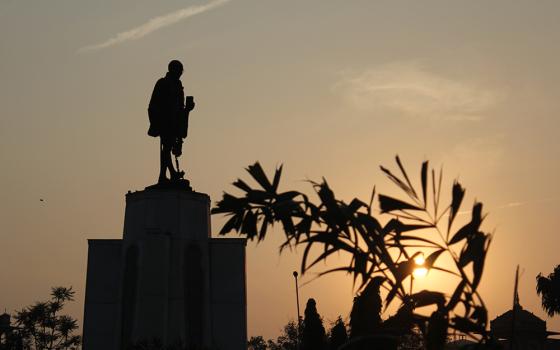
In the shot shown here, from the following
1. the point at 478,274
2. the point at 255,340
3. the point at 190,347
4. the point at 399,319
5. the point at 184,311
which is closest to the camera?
the point at 478,274

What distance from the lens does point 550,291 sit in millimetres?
88375

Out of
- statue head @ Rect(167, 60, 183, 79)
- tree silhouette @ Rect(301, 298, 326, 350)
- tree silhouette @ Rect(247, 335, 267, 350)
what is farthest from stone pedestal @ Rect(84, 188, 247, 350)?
tree silhouette @ Rect(247, 335, 267, 350)

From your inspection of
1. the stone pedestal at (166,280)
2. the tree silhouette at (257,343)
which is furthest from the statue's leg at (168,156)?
the tree silhouette at (257,343)

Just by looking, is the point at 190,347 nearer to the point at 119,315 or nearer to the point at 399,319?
the point at 119,315

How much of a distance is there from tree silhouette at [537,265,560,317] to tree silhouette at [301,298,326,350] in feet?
174

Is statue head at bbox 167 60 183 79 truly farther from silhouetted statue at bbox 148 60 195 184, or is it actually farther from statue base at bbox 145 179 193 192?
statue base at bbox 145 179 193 192

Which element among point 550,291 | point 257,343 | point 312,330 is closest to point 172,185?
point 312,330

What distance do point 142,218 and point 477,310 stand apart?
47.4ft

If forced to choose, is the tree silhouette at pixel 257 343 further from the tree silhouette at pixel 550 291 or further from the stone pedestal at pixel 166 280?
the stone pedestal at pixel 166 280

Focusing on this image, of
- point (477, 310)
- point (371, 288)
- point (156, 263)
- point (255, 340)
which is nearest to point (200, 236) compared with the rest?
point (156, 263)

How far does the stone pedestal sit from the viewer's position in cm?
2302

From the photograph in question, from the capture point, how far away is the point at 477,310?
10539mm

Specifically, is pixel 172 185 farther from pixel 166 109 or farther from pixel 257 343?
pixel 257 343

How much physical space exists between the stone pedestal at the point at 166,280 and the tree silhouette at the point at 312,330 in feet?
49.7
